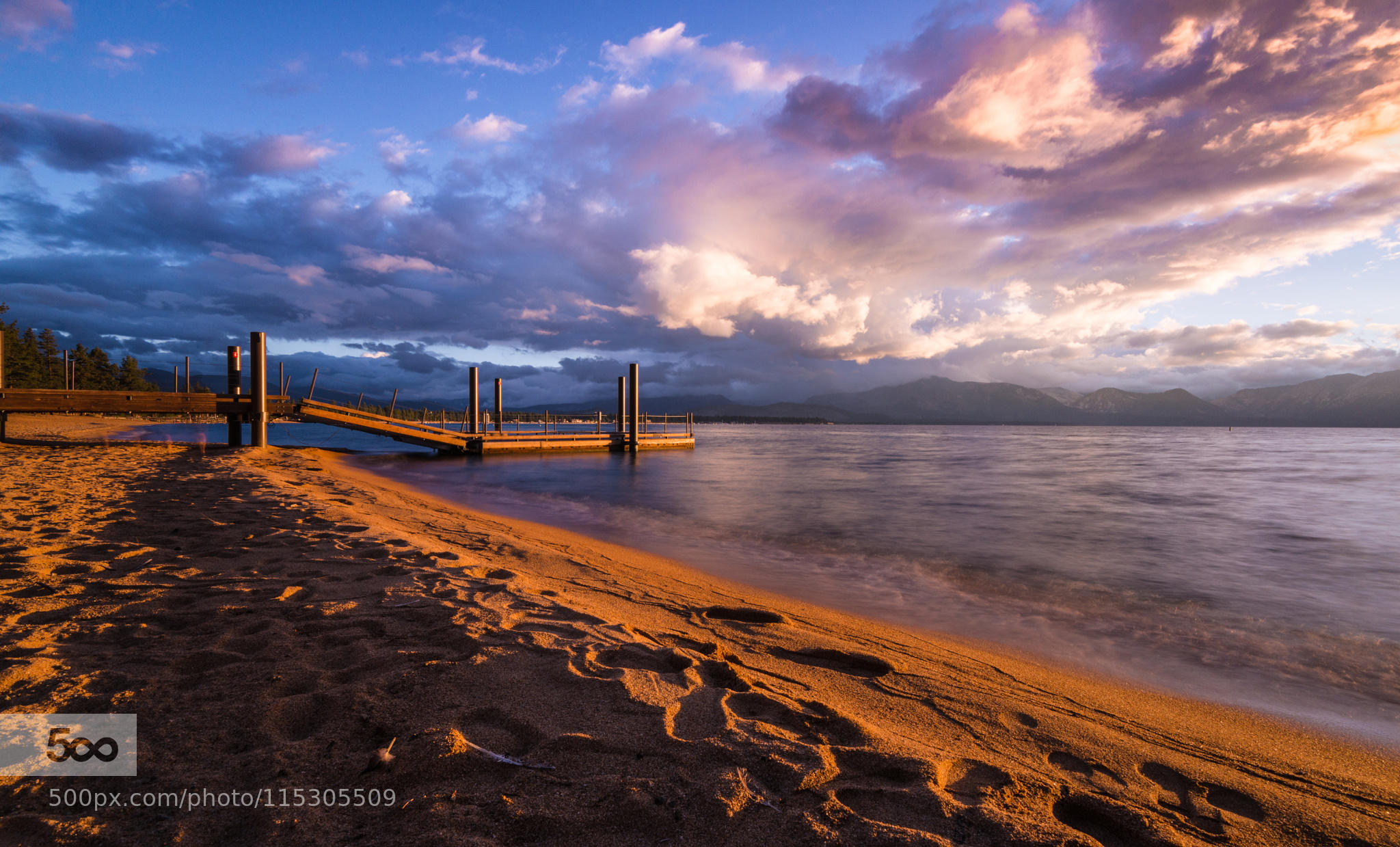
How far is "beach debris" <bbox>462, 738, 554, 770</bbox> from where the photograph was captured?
90.0 inches

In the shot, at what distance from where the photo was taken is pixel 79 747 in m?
2.19

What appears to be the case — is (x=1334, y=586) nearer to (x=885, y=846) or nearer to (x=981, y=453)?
(x=885, y=846)

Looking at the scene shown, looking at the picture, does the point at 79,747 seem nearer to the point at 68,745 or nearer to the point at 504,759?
the point at 68,745

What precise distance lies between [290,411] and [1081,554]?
1012 inches

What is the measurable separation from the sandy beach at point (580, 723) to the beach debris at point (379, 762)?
0.7 inches

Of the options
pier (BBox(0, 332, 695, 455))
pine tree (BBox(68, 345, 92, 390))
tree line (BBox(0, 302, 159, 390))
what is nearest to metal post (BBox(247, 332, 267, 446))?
pier (BBox(0, 332, 695, 455))

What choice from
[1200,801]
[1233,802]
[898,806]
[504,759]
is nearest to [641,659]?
[504,759]

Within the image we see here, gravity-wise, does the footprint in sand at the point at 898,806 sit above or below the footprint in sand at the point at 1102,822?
above

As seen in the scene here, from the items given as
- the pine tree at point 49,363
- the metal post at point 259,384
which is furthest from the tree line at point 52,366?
the metal post at point 259,384

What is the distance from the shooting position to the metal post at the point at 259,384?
61.0 ft

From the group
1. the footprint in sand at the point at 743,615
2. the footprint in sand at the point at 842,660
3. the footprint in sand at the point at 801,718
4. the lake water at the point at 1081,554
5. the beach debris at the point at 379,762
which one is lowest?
the lake water at the point at 1081,554

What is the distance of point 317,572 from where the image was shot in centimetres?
484

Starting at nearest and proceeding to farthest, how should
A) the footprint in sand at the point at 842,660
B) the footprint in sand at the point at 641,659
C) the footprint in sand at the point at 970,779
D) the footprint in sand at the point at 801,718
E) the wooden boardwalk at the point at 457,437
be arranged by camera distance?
the footprint in sand at the point at 970,779 < the footprint in sand at the point at 801,718 < the footprint in sand at the point at 641,659 < the footprint in sand at the point at 842,660 < the wooden boardwalk at the point at 457,437

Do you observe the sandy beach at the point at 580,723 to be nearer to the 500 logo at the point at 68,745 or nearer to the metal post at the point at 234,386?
the 500 logo at the point at 68,745
